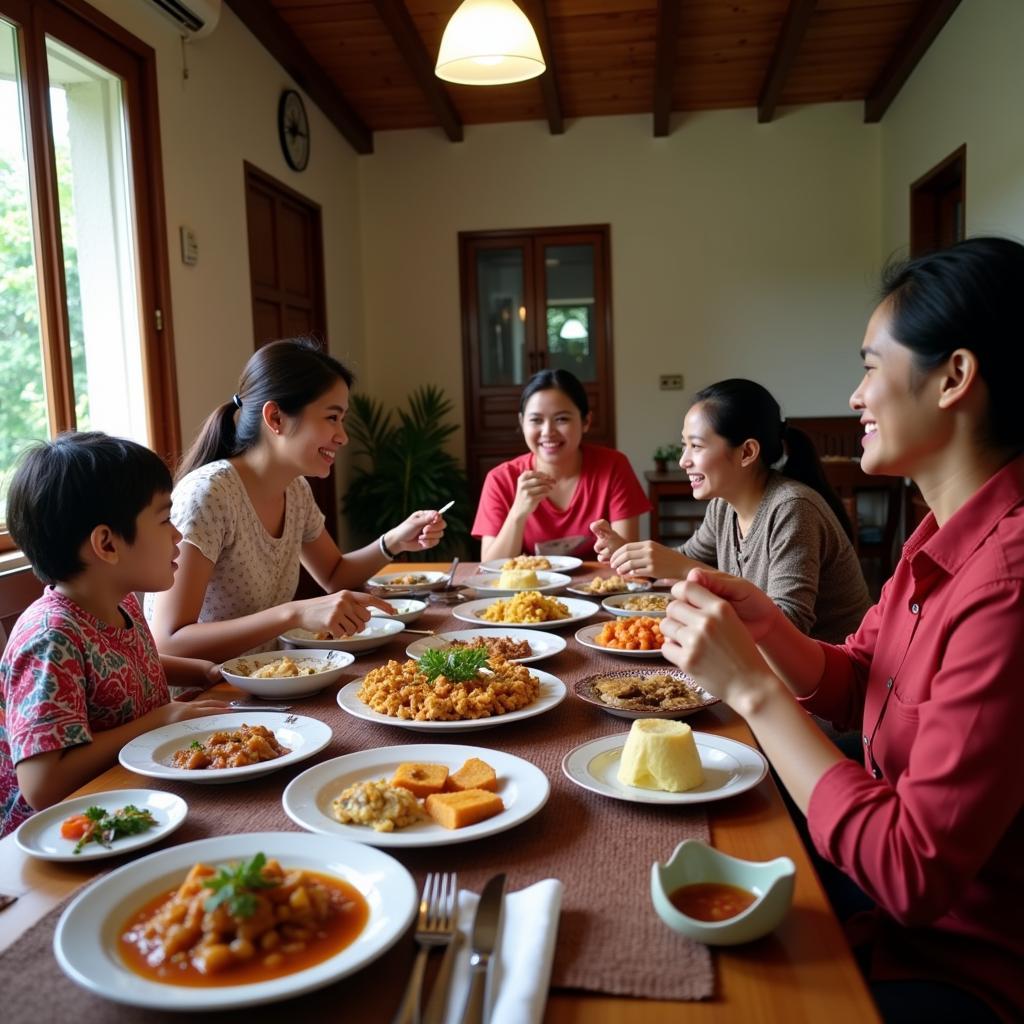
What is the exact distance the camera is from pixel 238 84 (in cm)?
441

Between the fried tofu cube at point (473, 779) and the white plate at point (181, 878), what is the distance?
8.1 inches

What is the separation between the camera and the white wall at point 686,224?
622 centimetres

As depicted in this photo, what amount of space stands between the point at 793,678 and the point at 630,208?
5.51 m

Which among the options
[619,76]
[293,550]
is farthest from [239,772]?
[619,76]

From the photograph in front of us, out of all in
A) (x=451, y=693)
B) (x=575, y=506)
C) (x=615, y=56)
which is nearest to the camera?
(x=451, y=693)

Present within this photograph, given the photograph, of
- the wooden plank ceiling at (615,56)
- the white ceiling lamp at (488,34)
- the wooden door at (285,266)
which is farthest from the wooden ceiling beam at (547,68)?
the wooden door at (285,266)

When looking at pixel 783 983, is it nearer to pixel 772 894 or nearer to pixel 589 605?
pixel 772 894

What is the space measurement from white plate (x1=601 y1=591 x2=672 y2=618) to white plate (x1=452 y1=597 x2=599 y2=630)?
0.10 feet

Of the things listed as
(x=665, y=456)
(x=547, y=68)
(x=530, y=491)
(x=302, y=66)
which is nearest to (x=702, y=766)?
(x=530, y=491)

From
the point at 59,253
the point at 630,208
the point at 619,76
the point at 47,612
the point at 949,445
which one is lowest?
the point at 47,612

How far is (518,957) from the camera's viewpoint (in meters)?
0.77

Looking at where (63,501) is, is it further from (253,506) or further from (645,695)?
(645,695)

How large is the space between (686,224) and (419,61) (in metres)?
2.21

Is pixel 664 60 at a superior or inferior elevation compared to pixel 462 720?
superior
